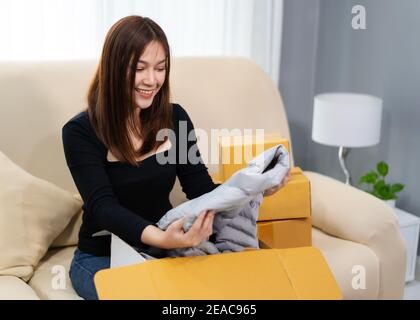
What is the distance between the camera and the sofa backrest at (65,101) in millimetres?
2082

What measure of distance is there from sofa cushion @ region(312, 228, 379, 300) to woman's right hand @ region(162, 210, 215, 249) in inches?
24.5

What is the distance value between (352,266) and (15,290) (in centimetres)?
100

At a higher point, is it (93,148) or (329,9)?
(329,9)

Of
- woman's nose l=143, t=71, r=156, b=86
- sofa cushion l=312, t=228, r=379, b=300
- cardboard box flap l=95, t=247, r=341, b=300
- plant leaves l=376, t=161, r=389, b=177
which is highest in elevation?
woman's nose l=143, t=71, r=156, b=86

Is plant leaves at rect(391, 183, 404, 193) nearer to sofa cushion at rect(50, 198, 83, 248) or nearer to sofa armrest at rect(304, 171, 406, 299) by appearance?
sofa armrest at rect(304, 171, 406, 299)

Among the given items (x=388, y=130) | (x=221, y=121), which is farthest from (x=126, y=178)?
(x=388, y=130)

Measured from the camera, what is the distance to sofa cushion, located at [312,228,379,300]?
2.03m

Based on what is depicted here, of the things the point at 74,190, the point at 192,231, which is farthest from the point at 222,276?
the point at 74,190

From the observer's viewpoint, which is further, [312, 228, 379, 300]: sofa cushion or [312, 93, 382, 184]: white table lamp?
[312, 93, 382, 184]: white table lamp

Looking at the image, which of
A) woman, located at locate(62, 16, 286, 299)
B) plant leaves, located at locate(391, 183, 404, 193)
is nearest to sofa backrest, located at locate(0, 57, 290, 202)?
woman, located at locate(62, 16, 286, 299)

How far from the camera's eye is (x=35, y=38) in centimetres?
267

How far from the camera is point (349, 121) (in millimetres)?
2781
